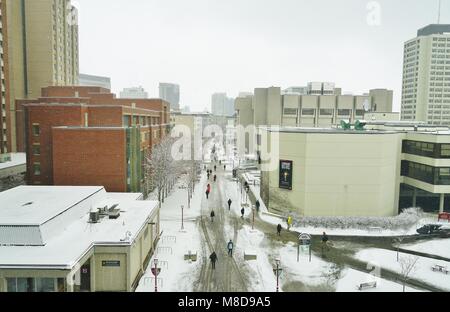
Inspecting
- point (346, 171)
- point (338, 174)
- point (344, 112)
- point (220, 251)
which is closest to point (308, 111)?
point (344, 112)

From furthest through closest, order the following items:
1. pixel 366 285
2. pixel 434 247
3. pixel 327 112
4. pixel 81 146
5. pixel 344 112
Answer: pixel 344 112, pixel 327 112, pixel 81 146, pixel 434 247, pixel 366 285

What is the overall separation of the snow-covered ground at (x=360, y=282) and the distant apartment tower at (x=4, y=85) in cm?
5394

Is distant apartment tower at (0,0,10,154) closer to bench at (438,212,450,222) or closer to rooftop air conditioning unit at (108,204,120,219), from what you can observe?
rooftop air conditioning unit at (108,204,120,219)

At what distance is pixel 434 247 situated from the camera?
79.4 ft

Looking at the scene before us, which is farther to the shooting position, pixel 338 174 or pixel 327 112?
pixel 327 112

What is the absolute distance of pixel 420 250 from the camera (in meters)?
23.6

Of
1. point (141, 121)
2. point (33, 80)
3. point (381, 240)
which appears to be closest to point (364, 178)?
point (381, 240)

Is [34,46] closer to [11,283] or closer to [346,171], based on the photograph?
[346,171]

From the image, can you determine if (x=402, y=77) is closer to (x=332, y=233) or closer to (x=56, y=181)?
(x=332, y=233)

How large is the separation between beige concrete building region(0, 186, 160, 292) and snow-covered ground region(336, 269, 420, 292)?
34.3 ft

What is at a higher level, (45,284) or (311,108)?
(311,108)

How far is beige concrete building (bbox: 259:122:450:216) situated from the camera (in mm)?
30188

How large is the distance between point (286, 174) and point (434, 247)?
12.5 meters

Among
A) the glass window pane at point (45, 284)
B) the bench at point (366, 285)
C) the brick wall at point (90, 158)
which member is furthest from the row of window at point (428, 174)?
the glass window pane at point (45, 284)
